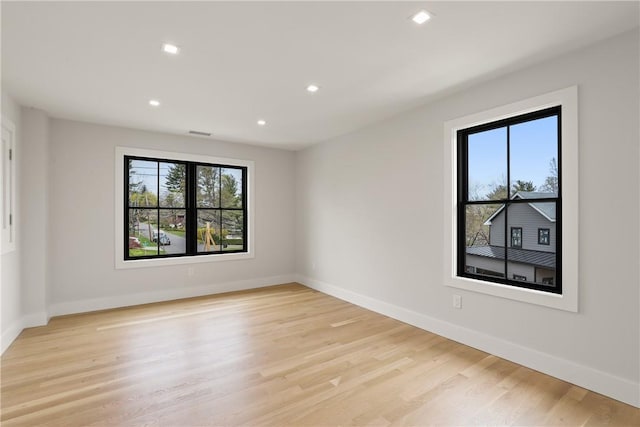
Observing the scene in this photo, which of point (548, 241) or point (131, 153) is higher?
point (131, 153)

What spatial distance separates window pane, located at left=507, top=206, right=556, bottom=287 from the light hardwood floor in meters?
0.78

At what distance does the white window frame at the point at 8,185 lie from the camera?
3.18 meters

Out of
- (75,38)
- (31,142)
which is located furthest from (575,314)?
(31,142)

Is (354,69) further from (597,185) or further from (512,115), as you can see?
(597,185)

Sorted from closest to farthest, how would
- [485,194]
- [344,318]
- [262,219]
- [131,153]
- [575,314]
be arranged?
[575,314], [485,194], [344,318], [131,153], [262,219]

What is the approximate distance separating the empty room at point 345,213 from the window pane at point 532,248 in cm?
2

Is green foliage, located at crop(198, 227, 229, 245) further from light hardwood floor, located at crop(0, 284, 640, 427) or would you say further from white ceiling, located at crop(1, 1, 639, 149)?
white ceiling, located at crop(1, 1, 639, 149)

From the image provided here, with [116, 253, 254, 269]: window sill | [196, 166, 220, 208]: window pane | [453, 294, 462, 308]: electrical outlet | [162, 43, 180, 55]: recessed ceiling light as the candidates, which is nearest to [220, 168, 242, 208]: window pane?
[196, 166, 220, 208]: window pane

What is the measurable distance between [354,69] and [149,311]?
154 inches

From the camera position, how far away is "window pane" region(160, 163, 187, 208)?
4.91m

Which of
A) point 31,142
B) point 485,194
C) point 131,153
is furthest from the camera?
point 131,153

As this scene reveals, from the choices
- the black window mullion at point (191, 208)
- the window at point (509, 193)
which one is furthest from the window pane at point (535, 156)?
the black window mullion at point (191, 208)

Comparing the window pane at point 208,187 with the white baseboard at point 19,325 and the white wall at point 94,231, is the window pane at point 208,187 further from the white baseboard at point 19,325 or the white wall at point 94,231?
the white baseboard at point 19,325

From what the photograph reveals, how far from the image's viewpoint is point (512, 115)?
2.86 meters
